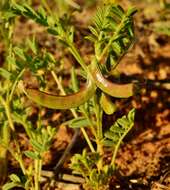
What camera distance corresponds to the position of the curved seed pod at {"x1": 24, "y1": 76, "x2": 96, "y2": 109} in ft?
5.38

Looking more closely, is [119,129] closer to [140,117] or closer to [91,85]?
[91,85]

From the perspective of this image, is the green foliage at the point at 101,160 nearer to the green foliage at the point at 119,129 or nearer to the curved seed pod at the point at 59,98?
the green foliage at the point at 119,129

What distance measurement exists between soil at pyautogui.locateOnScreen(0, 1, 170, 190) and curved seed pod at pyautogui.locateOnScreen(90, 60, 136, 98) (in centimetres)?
50

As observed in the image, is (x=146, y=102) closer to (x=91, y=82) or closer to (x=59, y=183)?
(x=59, y=183)

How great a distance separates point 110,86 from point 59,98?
0.49ft

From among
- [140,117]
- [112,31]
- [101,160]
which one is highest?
[112,31]

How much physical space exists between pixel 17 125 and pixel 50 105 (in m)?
0.94

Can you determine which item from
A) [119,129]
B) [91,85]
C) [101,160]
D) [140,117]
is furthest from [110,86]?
[140,117]

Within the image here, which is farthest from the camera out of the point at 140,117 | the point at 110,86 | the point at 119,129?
the point at 140,117

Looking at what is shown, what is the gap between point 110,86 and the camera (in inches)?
64.3

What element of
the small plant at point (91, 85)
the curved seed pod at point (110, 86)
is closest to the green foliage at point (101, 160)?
the small plant at point (91, 85)

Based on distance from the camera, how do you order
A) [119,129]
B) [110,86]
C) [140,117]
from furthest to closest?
[140,117] < [119,129] < [110,86]

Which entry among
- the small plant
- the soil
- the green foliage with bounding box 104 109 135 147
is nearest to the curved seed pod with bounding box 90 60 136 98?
the small plant

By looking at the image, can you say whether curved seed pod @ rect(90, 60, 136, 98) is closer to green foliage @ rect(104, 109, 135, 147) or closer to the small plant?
the small plant
